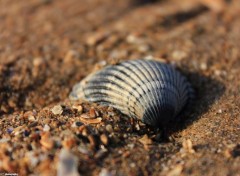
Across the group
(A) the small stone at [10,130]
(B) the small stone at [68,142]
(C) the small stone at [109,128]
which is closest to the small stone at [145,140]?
(C) the small stone at [109,128]

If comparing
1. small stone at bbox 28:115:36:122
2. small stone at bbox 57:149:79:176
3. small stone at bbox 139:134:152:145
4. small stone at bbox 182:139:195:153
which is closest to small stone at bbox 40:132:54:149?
small stone at bbox 57:149:79:176

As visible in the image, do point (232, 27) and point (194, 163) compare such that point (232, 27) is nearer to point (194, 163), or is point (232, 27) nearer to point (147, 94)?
point (147, 94)

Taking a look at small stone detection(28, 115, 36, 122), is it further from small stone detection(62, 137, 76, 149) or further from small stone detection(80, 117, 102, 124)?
small stone detection(62, 137, 76, 149)

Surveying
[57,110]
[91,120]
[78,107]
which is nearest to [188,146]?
[91,120]

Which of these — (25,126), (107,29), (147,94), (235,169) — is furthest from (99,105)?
(107,29)

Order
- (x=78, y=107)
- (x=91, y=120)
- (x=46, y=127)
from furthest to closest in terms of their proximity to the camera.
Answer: (x=78, y=107), (x=91, y=120), (x=46, y=127)

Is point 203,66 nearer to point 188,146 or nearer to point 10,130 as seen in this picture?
point 188,146

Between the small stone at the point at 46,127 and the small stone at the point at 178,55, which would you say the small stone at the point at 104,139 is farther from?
the small stone at the point at 178,55
